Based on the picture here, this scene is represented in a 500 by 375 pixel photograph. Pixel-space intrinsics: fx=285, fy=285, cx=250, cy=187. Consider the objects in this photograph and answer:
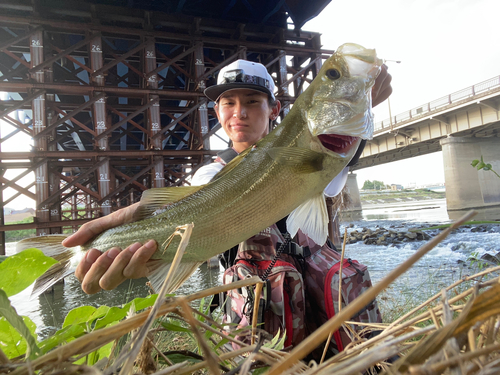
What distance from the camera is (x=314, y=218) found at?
1.70 metres

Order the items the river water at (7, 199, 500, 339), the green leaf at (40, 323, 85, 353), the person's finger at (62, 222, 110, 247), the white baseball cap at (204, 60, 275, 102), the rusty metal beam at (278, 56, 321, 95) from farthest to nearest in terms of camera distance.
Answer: the rusty metal beam at (278, 56, 321, 95) → the river water at (7, 199, 500, 339) → the white baseball cap at (204, 60, 275, 102) → the person's finger at (62, 222, 110, 247) → the green leaf at (40, 323, 85, 353)

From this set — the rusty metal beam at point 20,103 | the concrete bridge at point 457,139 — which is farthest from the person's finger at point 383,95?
the concrete bridge at point 457,139

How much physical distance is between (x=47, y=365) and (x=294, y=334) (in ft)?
6.57

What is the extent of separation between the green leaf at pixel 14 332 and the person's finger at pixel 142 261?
72 centimetres

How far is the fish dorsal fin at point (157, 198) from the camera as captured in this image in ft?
5.52

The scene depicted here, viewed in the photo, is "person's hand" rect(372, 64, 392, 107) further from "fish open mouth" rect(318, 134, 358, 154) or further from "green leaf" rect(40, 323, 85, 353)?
"green leaf" rect(40, 323, 85, 353)

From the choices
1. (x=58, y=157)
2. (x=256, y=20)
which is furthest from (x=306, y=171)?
(x=256, y=20)

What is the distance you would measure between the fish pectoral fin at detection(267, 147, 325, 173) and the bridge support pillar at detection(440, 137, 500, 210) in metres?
25.7

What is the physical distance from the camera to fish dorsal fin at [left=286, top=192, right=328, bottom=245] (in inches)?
66.5

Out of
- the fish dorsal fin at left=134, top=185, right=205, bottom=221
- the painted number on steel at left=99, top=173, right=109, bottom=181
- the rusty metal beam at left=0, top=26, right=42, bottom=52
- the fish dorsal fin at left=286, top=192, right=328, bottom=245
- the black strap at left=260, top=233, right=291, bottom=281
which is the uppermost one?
the rusty metal beam at left=0, top=26, right=42, bottom=52

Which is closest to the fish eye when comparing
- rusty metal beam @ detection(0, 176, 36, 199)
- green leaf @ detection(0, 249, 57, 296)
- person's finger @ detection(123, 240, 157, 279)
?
person's finger @ detection(123, 240, 157, 279)

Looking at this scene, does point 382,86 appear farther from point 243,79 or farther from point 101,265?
point 101,265

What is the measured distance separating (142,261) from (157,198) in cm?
37

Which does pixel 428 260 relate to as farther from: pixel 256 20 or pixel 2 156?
pixel 2 156
